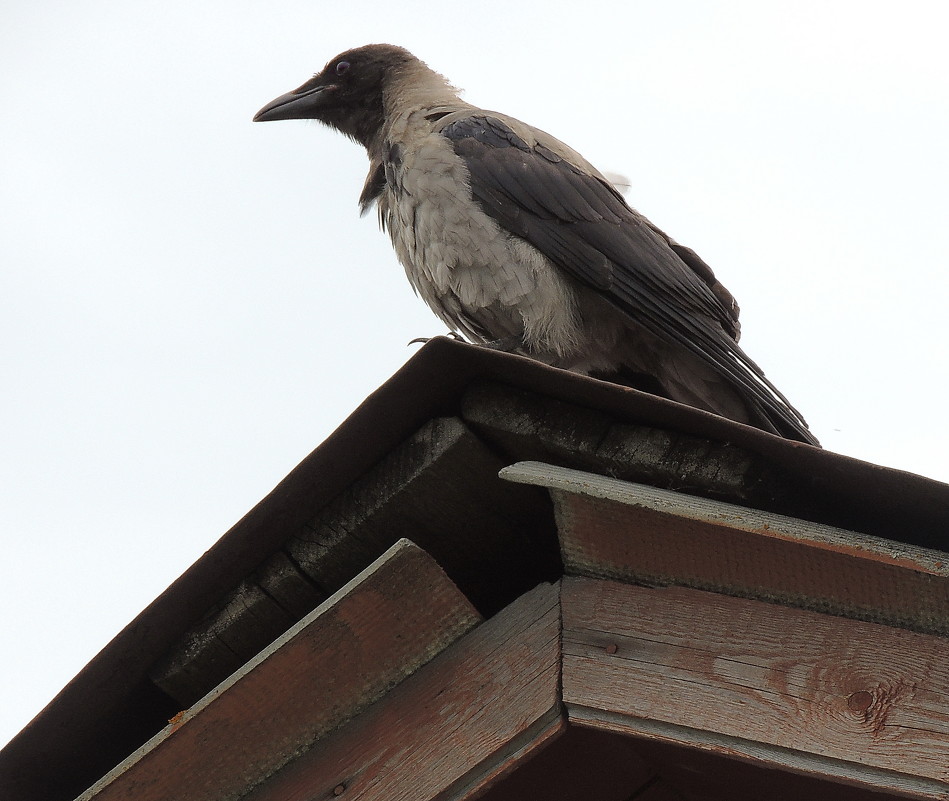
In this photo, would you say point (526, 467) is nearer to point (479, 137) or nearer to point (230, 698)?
point (230, 698)

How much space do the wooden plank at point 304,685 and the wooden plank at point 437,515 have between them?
16cm

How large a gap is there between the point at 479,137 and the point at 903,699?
3046 millimetres

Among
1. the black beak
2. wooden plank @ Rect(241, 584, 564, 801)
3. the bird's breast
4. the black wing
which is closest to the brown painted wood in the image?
wooden plank @ Rect(241, 584, 564, 801)

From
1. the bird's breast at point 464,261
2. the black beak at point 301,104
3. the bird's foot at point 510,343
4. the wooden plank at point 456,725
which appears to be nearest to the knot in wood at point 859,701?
the wooden plank at point 456,725

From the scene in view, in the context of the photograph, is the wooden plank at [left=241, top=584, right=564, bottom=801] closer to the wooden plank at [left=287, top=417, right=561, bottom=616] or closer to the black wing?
the wooden plank at [left=287, top=417, right=561, bottom=616]

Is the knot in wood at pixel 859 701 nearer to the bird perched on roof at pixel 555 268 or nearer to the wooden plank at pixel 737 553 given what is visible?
the wooden plank at pixel 737 553

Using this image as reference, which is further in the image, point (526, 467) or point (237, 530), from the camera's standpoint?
point (237, 530)

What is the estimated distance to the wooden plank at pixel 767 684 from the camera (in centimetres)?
173

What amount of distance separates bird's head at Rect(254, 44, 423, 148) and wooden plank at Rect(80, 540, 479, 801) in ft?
12.5

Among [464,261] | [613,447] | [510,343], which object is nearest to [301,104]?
[464,261]

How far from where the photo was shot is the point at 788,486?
6.07ft

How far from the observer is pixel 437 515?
81.4 inches

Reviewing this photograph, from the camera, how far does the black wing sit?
3768 mm

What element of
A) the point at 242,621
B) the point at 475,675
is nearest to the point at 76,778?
the point at 242,621
